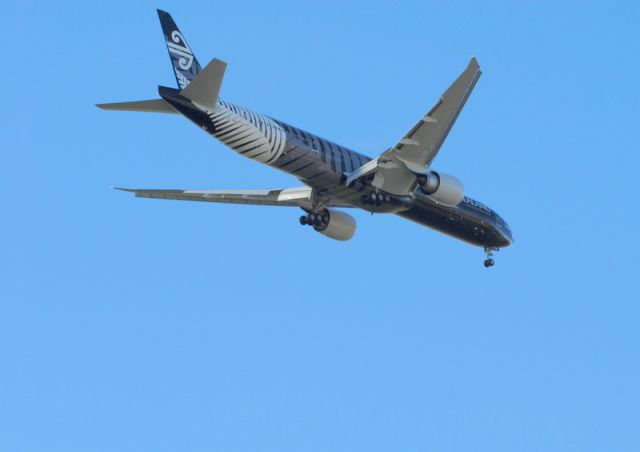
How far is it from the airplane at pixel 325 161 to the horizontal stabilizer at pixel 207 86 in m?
0.03

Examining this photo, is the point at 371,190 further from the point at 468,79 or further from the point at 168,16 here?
the point at 168,16

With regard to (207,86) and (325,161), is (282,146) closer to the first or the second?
(325,161)

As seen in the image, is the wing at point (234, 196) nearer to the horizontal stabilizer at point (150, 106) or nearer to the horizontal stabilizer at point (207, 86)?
the horizontal stabilizer at point (150, 106)

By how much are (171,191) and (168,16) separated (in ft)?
27.7

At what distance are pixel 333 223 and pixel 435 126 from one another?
768cm

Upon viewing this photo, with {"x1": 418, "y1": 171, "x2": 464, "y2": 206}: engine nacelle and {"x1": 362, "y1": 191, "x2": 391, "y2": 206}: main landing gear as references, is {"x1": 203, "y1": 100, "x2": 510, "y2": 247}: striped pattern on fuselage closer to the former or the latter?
{"x1": 362, "y1": 191, "x2": 391, "y2": 206}: main landing gear

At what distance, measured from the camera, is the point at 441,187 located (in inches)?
1711

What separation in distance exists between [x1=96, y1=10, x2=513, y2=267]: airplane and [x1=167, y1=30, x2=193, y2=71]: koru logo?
3 cm

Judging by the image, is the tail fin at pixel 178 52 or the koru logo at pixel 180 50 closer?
the tail fin at pixel 178 52

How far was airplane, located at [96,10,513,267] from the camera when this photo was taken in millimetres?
40031

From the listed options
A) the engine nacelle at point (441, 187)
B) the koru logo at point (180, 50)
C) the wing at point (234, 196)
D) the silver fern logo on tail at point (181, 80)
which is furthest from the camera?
the wing at point (234, 196)

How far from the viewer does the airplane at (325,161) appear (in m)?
40.0

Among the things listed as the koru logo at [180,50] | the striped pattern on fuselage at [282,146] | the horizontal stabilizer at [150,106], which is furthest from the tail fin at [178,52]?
the striped pattern on fuselage at [282,146]

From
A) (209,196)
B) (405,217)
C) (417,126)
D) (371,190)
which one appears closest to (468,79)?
(417,126)
